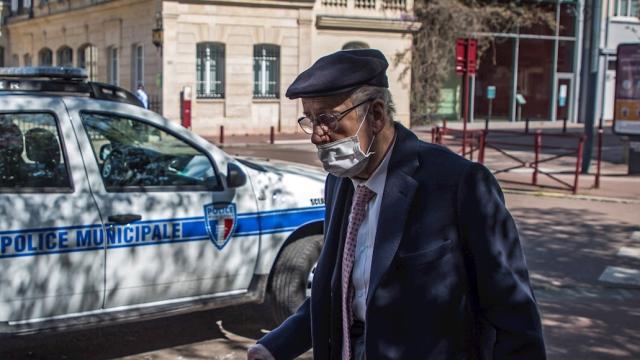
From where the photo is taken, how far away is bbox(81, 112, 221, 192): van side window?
17.2 feet

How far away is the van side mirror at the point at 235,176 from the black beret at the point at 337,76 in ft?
10.6

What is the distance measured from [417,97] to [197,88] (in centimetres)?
1017

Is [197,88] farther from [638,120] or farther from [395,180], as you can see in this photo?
[395,180]

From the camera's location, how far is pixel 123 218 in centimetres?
508

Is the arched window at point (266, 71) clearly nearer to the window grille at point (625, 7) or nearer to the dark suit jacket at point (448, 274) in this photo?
the window grille at point (625, 7)

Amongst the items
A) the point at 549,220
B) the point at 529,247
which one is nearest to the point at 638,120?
the point at 549,220

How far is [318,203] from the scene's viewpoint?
5988 millimetres

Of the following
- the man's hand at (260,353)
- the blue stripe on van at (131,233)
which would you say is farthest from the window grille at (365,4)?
the man's hand at (260,353)

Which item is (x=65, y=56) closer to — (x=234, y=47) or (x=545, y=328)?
(x=234, y=47)

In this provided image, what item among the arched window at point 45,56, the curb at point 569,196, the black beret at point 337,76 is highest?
the arched window at point 45,56

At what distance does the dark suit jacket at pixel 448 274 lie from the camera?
7.22 ft

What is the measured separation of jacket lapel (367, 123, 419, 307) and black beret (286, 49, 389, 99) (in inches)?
9.8

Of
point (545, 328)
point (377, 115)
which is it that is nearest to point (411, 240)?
point (377, 115)

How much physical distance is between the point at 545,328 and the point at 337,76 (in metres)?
4.81
